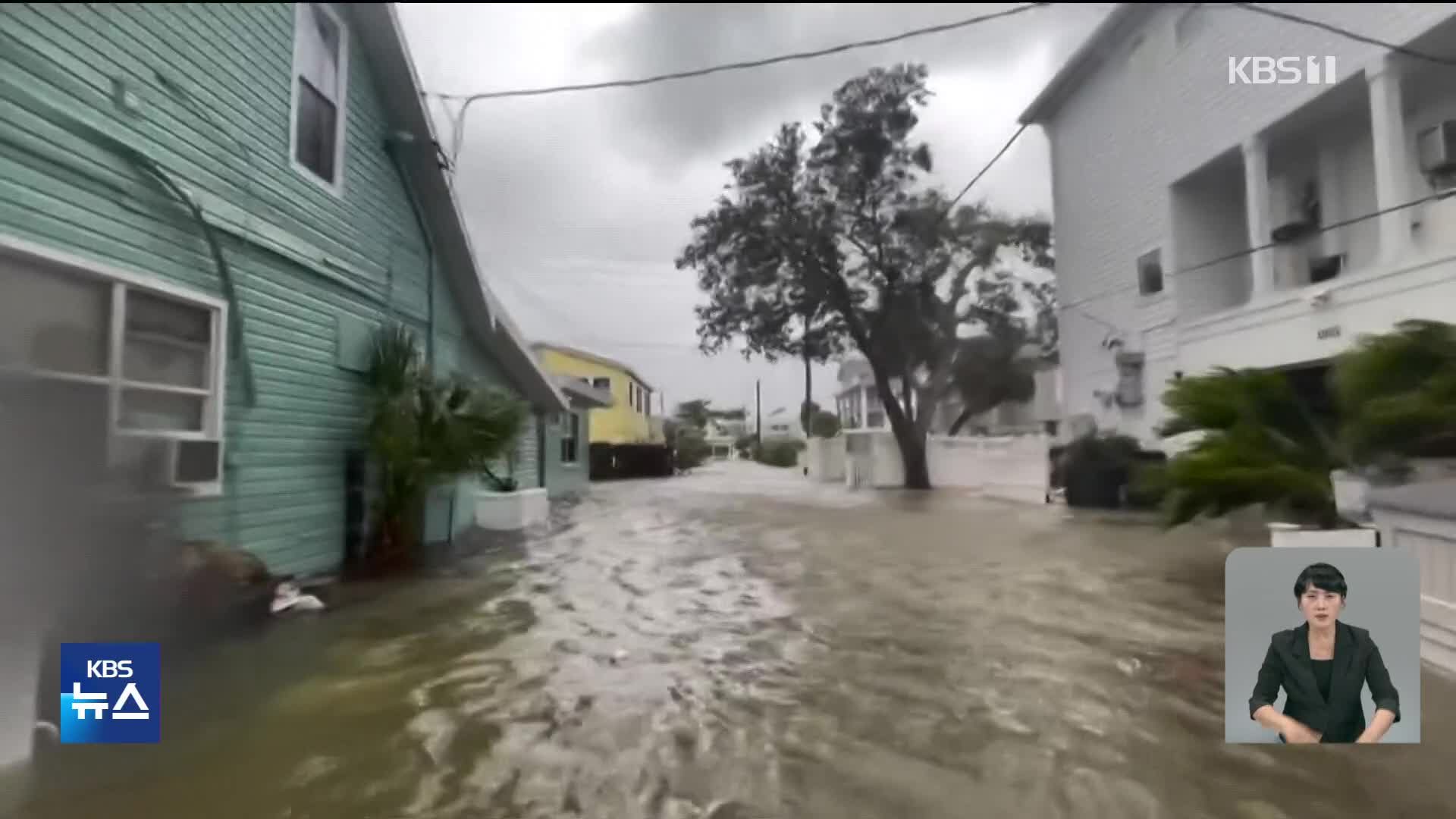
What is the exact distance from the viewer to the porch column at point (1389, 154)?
2084 mm

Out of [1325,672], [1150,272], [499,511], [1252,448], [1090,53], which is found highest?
[1090,53]

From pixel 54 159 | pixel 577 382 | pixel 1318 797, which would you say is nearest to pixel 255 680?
pixel 54 159

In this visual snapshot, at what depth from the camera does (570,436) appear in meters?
13.0

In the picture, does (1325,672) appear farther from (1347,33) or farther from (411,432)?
(411,432)

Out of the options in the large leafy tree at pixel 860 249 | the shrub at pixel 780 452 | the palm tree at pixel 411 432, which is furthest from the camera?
the shrub at pixel 780 452

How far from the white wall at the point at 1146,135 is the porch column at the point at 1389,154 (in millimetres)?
69

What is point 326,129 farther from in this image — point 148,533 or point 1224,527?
point 1224,527

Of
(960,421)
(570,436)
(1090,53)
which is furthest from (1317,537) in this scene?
(570,436)

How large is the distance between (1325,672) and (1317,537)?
556 mm

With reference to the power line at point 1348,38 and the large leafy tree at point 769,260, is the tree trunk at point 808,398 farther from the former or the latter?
the power line at point 1348,38

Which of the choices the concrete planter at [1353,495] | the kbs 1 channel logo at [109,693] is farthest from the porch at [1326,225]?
the kbs 1 channel logo at [109,693]

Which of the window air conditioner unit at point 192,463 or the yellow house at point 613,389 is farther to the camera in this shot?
the yellow house at point 613,389

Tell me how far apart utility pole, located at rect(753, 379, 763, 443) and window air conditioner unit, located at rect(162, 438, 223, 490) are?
2869mm

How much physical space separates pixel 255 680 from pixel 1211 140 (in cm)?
376
